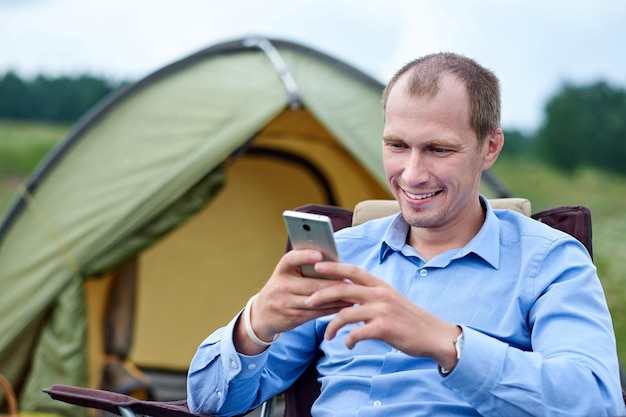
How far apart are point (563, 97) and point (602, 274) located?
652 centimetres

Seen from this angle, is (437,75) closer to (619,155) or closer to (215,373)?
(215,373)

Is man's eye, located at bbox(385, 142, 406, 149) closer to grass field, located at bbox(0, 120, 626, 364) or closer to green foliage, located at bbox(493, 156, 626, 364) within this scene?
green foliage, located at bbox(493, 156, 626, 364)

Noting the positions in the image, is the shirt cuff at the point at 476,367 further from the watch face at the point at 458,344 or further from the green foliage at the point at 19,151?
the green foliage at the point at 19,151

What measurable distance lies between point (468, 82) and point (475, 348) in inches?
23.0

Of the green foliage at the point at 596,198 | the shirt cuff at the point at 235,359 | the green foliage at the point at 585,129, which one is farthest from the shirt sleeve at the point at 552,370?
the green foliage at the point at 585,129

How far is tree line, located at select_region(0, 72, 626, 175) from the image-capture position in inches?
521

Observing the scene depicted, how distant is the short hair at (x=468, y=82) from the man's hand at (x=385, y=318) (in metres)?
0.47

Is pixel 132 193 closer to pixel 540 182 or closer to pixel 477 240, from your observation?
pixel 477 240

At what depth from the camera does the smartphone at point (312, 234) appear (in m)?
1.59

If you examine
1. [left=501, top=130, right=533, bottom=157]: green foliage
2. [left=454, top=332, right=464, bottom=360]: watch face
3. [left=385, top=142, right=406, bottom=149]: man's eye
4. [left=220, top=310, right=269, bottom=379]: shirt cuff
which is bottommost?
[left=501, top=130, right=533, bottom=157]: green foliage

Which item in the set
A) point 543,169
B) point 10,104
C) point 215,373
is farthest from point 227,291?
point 10,104

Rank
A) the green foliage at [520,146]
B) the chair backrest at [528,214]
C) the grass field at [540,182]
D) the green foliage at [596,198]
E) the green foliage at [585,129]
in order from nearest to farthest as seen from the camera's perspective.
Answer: the chair backrest at [528,214] → the green foliage at [596,198] → the grass field at [540,182] → the green foliage at [520,146] → the green foliage at [585,129]

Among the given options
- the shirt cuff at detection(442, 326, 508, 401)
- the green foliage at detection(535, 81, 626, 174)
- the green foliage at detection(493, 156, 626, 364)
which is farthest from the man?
the green foliage at detection(535, 81, 626, 174)

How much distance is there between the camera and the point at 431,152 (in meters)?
1.88
